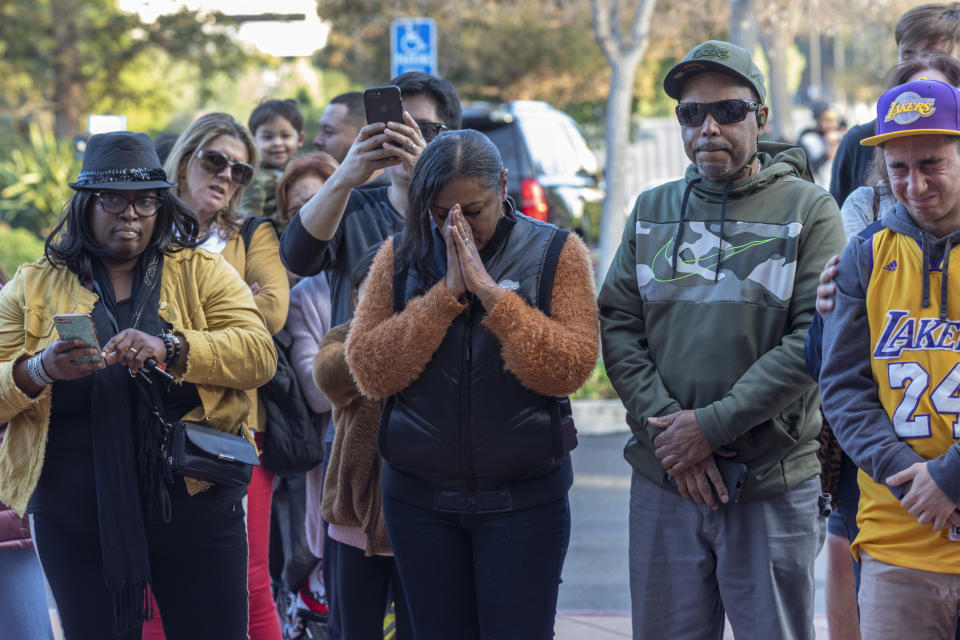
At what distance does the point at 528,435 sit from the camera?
318 cm

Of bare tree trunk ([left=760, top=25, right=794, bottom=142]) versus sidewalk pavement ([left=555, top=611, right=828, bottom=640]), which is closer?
sidewalk pavement ([left=555, top=611, right=828, bottom=640])

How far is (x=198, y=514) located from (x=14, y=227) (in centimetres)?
1548

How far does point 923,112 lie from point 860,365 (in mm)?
642

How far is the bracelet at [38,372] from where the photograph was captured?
10.8 ft

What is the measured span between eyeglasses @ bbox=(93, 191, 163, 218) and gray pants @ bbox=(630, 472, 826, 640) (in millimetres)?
1765

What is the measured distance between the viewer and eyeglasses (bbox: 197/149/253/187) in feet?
15.1

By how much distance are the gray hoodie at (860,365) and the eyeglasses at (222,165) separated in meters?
2.61

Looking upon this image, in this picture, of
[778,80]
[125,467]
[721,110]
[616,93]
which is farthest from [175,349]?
[778,80]

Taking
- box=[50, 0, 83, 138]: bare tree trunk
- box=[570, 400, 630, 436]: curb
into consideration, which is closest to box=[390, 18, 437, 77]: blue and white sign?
box=[570, 400, 630, 436]: curb

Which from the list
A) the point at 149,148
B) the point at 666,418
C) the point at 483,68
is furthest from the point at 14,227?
the point at 666,418

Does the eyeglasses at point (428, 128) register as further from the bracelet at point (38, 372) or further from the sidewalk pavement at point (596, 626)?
the sidewalk pavement at point (596, 626)

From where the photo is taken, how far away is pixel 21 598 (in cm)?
401

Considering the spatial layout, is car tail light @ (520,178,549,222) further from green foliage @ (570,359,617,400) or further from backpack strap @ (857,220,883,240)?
backpack strap @ (857,220,883,240)

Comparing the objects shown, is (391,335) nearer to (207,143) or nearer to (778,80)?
(207,143)
